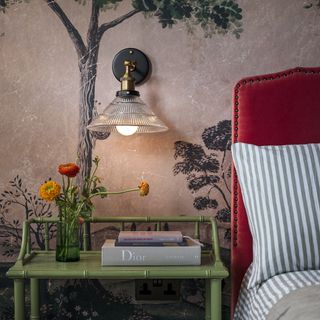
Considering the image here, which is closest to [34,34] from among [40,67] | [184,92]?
[40,67]

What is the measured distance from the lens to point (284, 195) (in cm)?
185

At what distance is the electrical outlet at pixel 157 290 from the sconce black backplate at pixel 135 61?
0.84 m

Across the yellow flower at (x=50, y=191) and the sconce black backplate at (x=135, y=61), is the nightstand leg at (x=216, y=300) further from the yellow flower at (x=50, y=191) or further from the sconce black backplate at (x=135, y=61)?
the sconce black backplate at (x=135, y=61)

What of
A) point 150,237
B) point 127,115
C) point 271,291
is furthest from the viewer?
point 127,115

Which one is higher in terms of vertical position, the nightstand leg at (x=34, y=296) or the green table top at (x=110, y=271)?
the green table top at (x=110, y=271)

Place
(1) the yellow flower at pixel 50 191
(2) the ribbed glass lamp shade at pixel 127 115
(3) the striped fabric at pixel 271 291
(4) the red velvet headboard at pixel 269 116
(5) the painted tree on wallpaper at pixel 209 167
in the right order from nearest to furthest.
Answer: (3) the striped fabric at pixel 271 291 → (1) the yellow flower at pixel 50 191 → (2) the ribbed glass lamp shade at pixel 127 115 → (4) the red velvet headboard at pixel 269 116 → (5) the painted tree on wallpaper at pixel 209 167

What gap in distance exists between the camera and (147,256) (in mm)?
1811

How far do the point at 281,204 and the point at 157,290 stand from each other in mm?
656

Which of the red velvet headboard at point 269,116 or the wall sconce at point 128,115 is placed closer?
the wall sconce at point 128,115

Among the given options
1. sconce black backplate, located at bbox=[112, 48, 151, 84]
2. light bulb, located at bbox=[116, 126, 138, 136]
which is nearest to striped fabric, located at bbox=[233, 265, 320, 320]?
light bulb, located at bbox=[116, 126, 138, 136]

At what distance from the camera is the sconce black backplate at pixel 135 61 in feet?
7.09

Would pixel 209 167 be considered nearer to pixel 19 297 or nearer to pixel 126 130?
pixel 126 130

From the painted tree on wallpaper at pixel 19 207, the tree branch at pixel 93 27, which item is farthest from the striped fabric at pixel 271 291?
the tree branch at pixel 93 27

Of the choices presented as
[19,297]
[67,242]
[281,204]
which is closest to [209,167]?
[281,204]
